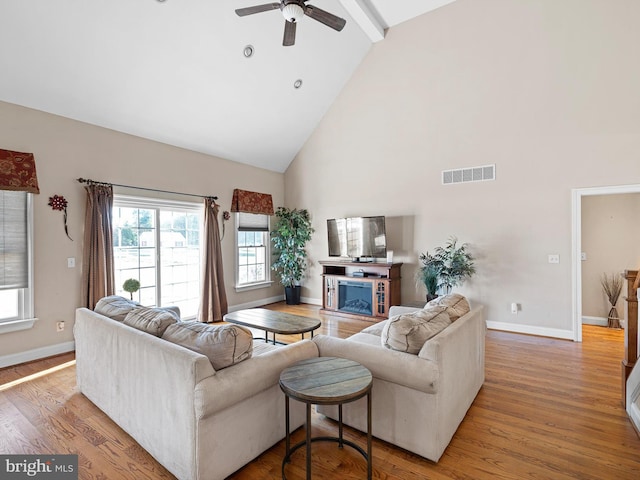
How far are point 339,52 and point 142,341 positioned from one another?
5.16 metres

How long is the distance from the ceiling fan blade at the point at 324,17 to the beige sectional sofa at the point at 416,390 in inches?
111

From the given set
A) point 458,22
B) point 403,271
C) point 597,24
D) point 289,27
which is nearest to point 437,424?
point 289,27

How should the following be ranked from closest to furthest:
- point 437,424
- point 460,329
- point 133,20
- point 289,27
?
point 437,424, point 460,329, point 289,27, point 133,20

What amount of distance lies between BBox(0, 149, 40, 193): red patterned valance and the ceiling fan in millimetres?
2841

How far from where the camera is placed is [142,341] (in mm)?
2025

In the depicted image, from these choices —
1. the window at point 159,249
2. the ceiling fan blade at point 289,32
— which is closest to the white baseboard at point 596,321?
the ceiling fan blade at point 289,32

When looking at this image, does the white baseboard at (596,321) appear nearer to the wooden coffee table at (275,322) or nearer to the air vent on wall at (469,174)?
the air vent on wall at (469,174)

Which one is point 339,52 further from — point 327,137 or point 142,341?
point 142,341

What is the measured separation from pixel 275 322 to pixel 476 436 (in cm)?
208

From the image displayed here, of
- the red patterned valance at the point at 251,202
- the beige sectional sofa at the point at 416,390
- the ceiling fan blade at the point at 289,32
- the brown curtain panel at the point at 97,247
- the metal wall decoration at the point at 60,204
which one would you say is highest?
the ceiling fan blade at the point at 289,32

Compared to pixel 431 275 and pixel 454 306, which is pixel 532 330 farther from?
pixel 454 306

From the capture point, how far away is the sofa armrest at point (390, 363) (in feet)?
6.26

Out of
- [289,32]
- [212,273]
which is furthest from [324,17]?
[212,273]

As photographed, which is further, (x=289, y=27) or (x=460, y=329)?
(x=289, y=27)
